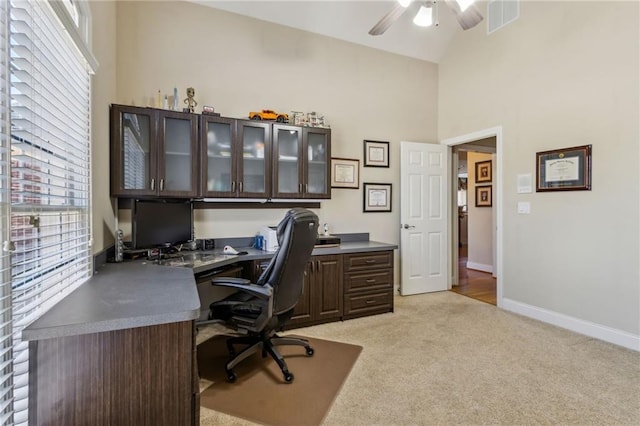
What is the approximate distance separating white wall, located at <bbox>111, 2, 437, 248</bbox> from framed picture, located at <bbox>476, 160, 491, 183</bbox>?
2.03 m

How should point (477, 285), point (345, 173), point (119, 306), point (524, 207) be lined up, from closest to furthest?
point (119, 306), point (524, 207), point (345, 173), point (477, 285)

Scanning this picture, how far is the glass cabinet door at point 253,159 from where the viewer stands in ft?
10.4

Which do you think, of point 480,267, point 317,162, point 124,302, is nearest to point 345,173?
point 317,162

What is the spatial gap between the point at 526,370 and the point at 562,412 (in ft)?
1.62

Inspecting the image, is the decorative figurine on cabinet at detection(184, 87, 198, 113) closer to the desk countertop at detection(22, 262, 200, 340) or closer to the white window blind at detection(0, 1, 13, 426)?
the desk countertop at detection(22, 262, 200, 340)

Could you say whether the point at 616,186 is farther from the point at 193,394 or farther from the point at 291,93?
the point at 193,394

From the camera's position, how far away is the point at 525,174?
12.1ft

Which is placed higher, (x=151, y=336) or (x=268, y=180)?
(x=268, y=180)

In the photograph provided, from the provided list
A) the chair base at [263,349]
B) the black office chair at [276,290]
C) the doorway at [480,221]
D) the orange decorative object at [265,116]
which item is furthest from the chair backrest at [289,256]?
the doorway at [480,221]

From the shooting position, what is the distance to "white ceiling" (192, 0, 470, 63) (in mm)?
3568

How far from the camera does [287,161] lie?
342 centimetres

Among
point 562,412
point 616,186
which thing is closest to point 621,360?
point 562,412

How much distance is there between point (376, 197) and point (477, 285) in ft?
7.40

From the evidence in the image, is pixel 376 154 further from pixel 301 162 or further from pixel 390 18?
pixel 390 18
